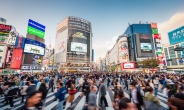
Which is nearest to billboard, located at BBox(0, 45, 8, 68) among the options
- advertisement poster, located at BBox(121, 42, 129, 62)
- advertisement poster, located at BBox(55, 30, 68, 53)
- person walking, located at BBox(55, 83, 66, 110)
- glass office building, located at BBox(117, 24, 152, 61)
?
advertisement poster, located at BBox(55, 30, 68, 53)

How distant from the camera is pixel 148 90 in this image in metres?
3.42

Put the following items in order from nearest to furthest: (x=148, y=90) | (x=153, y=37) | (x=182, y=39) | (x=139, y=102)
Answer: (x=148, y=90), (x=139, y=102), (x=182, y=39), (x=153, y=37)

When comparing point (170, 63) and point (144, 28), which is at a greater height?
point (144, 28)

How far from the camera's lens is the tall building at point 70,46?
67312 mm

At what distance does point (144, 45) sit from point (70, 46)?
51377 millimetres

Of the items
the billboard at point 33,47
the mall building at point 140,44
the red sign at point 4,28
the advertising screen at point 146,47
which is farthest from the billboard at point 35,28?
the advertising screen at point 146,47

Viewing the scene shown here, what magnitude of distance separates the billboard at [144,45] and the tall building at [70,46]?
34859mm

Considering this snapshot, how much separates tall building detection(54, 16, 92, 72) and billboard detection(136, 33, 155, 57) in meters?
34.9

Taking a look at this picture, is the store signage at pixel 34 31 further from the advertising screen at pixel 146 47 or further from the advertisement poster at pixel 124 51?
the advertising screen at pixel 146 47

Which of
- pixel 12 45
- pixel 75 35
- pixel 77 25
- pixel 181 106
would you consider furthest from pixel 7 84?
pixel 77 25

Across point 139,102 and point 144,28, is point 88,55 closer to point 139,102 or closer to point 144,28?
point 144,28

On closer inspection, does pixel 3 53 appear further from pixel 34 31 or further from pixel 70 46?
pixel 70 46

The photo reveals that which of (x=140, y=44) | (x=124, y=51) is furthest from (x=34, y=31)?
(x=140, y=44)

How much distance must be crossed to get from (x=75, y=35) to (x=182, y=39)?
62.4 m
